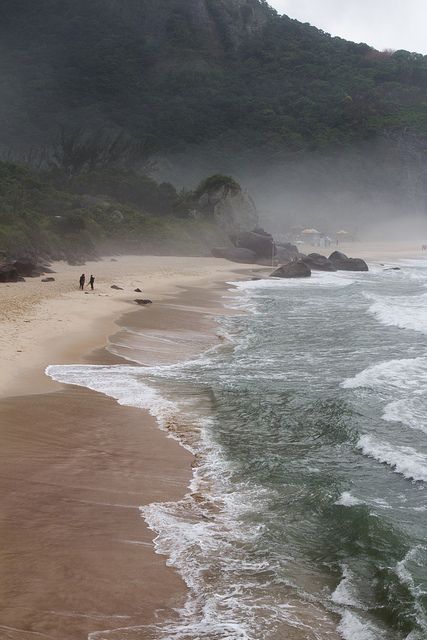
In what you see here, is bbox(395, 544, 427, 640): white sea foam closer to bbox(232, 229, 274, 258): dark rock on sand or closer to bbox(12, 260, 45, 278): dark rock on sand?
bbox(12, 260, 45, 278): dark rock on sand

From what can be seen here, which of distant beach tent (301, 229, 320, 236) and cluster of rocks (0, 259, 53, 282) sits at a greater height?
distant beach tent (301, 229, 320, 236)

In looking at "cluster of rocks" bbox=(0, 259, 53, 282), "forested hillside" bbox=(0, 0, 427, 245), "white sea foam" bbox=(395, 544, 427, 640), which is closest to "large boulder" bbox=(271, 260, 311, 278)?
"cluster of rocks" bbox=(0, 259, 53, 282)

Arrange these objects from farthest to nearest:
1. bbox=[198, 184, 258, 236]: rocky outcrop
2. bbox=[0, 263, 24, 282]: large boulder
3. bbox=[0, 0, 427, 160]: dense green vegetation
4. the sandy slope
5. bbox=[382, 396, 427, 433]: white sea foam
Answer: bbox=[0, 0, 427, 160]: dense green vegetation, bbox=[198, 184, 258, 236]: rocky outcrop, bbox=[0, 263, 24, 282]: large boulder, the sandy slope, bbox=[382, 396, 427, 433]: white sea foam

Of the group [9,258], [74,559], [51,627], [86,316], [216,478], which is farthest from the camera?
[9,258]

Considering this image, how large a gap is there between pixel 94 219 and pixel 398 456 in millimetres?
45104

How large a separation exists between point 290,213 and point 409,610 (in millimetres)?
97688

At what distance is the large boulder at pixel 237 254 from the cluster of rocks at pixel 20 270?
72.9 feet

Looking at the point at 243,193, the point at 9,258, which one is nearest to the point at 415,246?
the point at 243,193

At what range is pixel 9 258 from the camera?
110 feet

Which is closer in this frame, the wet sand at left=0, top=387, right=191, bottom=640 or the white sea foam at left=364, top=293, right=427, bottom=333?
the wet sand at left=0, top=387, right=191, bottom=640

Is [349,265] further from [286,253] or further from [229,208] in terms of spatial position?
[229,208]

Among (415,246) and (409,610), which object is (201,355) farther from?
(415,246)

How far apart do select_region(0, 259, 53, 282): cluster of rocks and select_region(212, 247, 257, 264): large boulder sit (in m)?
22.2

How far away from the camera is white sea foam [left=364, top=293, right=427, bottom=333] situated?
79.5 feet
